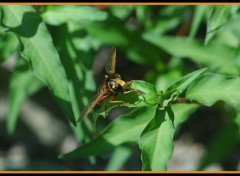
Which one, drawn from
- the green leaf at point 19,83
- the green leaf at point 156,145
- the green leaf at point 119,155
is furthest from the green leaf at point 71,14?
the green leaf at point 119,155

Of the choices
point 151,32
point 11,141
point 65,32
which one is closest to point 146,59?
point 151,32

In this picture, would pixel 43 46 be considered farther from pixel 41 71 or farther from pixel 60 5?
pixel 60 5

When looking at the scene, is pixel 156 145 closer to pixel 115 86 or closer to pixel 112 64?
pixel 115 86

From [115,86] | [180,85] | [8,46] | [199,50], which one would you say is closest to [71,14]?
[8,46]

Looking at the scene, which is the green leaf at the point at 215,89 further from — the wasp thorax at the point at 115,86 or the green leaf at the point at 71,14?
the green leaf at the point at 71,14

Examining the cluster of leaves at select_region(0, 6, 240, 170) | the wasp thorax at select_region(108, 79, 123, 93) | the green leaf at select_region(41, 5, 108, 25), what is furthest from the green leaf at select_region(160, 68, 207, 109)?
the green leaf at select_region(41, 5, 108, 25)

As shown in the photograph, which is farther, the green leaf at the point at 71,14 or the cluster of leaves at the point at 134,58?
the green leaf at the point at 71,14

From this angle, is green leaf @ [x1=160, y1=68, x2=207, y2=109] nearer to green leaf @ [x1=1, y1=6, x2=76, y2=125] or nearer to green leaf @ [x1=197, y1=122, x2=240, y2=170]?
green leaf @ [x1=1, y1=6, x2=76, y2=125]
